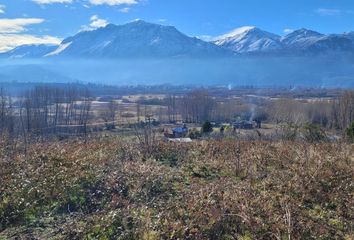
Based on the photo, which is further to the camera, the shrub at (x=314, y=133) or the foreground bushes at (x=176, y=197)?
the shrub at (x=314, y=133)

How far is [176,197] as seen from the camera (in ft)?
20.7

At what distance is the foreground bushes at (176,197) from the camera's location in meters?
5.04

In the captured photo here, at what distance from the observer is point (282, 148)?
9.89 meters

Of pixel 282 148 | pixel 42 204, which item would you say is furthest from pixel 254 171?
pixel 42 204

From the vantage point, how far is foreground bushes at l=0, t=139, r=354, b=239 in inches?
198

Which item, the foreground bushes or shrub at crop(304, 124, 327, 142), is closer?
the foreground bushes

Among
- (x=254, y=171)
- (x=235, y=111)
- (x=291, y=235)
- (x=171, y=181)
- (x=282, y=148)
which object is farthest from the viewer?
(x=235, y=111)

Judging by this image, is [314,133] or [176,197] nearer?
[176,197]

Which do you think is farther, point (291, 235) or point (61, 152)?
point (61, 152)

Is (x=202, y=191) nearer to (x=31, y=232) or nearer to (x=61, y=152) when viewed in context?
(x=31, y=232)

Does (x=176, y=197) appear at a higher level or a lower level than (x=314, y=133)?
lower

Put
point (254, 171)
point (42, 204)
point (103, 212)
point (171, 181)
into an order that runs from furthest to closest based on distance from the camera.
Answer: point (254, 171)
point (171, 181)
point (42, 204)
point (103, 212)

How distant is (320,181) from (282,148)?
300 cm

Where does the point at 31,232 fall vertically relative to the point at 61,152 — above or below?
below
